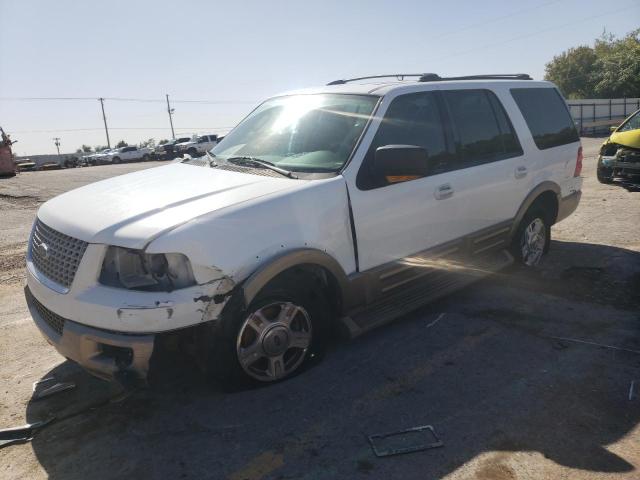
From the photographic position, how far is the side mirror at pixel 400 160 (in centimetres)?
332

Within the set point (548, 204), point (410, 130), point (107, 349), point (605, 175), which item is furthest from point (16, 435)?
point (605, 175)

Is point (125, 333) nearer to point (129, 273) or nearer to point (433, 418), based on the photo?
point (129, 273)

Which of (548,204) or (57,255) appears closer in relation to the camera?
(57,255)

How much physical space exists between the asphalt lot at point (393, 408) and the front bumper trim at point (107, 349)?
0.29 meters

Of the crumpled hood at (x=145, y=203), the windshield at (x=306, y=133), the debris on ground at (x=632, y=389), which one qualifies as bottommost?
the debris on ground at (x=632, y=389)

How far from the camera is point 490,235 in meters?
4.63

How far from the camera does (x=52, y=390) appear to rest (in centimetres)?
322

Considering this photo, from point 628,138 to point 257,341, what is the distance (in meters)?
9.43

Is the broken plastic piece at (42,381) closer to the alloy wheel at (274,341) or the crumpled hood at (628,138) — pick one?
the alloy wheel at (274,341)

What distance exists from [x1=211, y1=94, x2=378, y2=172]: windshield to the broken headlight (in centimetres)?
116

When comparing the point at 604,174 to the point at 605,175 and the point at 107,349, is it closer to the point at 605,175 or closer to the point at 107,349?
the point at 605,175

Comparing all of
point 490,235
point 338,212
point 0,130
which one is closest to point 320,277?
point 338,212

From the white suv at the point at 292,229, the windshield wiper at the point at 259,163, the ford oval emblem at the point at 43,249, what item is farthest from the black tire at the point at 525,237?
the ford oval emblem at the point at 43,249

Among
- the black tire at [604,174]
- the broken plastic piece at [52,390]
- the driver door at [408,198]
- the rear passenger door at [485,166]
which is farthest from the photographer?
the black tire at [604,174]
